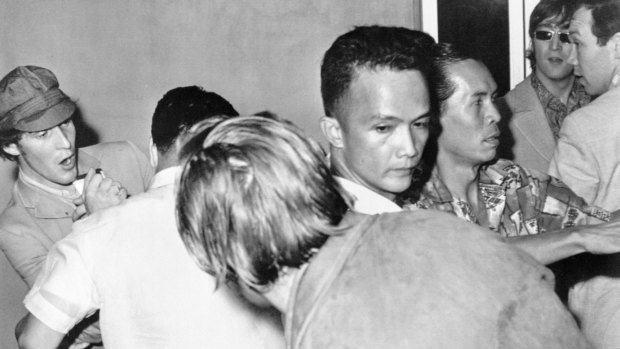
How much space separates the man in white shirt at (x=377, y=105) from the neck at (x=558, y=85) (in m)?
1.91

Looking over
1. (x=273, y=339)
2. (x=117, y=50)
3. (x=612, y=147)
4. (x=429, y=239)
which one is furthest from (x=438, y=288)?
(x=117, y=50)

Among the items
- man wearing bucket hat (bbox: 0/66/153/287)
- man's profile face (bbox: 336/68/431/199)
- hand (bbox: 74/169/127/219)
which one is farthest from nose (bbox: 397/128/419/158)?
man wearing bucket hat (bbox: 0/66/153/287)

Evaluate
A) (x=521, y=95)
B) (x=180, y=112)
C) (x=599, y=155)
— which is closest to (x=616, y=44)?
(x=599, y=155)

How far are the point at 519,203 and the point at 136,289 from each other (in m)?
A: 1.26

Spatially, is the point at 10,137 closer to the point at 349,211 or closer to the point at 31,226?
the point at 31,226

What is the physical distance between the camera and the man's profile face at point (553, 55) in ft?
12.4

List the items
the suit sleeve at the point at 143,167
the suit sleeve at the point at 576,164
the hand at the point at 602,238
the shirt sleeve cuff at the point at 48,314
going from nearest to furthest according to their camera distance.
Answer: the hand at the point at 602,238
the shirt sleeve cuff at the point at 48,314
the suit sleeve at the point at 576,164
the suit sleeve at the point at 143,167

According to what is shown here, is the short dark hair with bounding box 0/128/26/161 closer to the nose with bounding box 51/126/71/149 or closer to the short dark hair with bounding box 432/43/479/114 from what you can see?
the nose with bounding box 51/126/71/149

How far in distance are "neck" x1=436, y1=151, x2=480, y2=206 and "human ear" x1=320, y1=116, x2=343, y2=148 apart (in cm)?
55

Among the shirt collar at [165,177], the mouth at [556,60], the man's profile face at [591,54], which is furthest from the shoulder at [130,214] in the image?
the mouth at [556,60]

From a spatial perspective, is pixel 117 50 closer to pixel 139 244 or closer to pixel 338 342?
pixel 139 244

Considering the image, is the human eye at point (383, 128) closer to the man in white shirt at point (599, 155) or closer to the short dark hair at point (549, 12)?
the man in white shirt at point (599, 155)

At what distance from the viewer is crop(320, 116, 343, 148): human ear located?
2086 mm

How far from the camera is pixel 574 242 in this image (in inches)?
73.1
